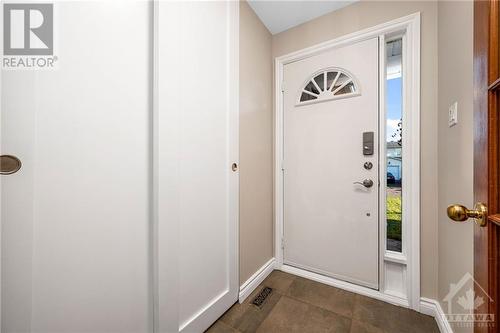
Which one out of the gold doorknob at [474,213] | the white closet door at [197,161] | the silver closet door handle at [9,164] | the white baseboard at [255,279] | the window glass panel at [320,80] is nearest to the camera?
the gold doorknob at [474,213]

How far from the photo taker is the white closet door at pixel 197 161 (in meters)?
1.05

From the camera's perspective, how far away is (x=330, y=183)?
1784 mm

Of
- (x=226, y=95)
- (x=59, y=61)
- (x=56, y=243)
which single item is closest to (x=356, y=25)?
(x=226, y=95)

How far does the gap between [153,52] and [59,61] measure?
0.40 metres

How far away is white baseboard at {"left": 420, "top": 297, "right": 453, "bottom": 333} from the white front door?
298 millimetres

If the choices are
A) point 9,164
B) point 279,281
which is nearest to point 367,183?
point 279,281

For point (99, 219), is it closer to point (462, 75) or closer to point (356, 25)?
point (462, 75)

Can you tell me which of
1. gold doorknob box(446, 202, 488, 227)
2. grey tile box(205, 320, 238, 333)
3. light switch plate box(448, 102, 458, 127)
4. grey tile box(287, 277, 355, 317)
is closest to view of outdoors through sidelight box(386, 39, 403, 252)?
light switch plate box(448, 102, 458, 127)

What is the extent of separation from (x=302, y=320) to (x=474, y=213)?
1277 millimetres

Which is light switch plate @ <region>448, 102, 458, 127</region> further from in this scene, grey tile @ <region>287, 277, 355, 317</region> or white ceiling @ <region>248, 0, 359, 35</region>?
grey tile @ <region>287, 277, 355, 317</region>

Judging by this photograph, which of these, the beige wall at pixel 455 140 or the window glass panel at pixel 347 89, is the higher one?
the window glass panel at pixel 347 89

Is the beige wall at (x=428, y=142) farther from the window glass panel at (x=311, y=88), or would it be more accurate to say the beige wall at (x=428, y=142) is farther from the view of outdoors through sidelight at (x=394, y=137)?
the window glass panel at (x=311, y=88)

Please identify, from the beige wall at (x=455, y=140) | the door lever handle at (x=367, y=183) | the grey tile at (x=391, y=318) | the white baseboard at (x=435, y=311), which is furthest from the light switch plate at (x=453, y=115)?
the grey tile at (x=391, y=318)

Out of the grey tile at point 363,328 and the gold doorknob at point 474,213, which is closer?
the gold doorknob at point 474,213
